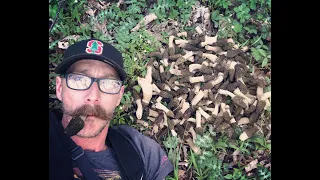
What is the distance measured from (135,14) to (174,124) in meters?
0.72

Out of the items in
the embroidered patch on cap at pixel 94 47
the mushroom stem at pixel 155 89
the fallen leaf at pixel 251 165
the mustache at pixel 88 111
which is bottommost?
the fallen leaf at pixel 251 165

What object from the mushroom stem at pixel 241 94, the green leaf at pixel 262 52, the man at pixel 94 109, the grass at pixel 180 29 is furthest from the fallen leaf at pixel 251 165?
the green leaf at pixel 262 52

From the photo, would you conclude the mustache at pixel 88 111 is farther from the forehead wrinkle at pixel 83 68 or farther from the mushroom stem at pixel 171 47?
the mushroom stem at pixel 171 47

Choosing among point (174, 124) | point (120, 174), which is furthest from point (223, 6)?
point (120, 174)

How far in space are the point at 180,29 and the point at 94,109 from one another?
2.40ft

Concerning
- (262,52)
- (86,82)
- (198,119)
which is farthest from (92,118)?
(262,52)

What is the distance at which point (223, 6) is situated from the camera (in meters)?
2.96

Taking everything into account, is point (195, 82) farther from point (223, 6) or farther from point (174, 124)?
point (223, 6)

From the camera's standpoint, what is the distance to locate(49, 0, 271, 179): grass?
2873mm

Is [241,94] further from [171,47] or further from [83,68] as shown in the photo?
[83,68]

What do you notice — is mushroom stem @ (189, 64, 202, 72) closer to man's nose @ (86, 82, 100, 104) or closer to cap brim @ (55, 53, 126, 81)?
cap brim @ (55, 53, 126, 81)

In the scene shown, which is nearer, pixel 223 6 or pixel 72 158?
pixel 72 158

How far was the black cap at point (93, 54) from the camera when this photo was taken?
9.02ft

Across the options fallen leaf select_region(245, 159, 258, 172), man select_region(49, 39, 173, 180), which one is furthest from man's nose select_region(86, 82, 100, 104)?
fallen leaf select_region(245, 159, 258, 172)
